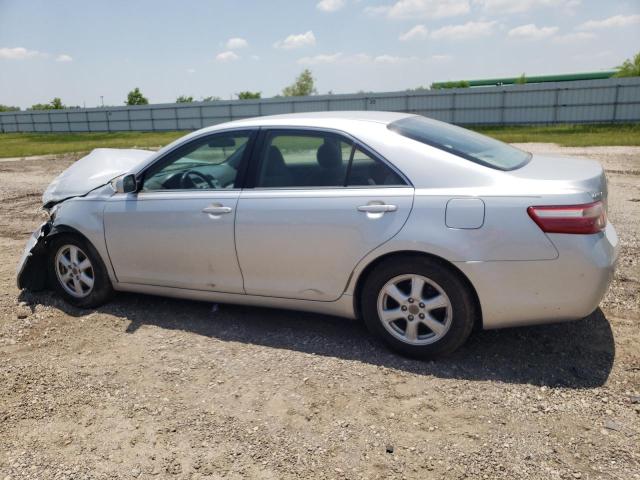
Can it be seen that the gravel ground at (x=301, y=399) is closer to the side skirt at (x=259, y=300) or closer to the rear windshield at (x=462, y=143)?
the side skirt at (x=259, y=300)

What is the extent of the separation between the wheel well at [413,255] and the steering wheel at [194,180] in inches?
57.2

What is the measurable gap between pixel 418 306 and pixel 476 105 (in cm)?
3307

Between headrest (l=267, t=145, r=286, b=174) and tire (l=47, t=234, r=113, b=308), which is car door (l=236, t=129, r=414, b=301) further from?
tire (l=47, t=234, r=113, b=308)

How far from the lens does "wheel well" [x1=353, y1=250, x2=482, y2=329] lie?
11.1 feet

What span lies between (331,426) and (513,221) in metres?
1.58

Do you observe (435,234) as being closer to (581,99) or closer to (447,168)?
(447,168)

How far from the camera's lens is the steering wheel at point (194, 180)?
14.1 feet

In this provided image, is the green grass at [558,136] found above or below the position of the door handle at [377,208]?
below

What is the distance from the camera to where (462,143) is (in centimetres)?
386

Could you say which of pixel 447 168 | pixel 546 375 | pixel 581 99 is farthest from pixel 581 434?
pixel 581 99

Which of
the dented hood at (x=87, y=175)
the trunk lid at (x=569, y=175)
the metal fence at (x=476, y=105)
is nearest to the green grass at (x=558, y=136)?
the metal fence at (x=476, y=105)

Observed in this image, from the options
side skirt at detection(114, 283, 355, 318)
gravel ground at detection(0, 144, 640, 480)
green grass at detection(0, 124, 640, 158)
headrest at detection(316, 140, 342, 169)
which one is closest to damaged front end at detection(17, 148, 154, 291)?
gravel ground at detection(0, 144, 640, 480)

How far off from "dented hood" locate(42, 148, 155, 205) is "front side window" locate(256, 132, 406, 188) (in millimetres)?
1468

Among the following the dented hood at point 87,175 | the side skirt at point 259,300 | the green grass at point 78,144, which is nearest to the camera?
the side skirt at point 259,300
